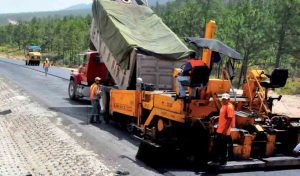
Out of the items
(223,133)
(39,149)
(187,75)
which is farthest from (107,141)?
(223,133)

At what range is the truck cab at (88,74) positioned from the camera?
62.0 feet

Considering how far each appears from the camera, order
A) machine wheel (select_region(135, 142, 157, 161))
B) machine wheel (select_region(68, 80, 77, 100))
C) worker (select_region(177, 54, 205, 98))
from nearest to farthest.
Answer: worker (select_region(177, 54, 205, 98)), machine wheel (select_region(135, 142, 157, 161)), machine wheel (select_region(68, 80, 77, 100))

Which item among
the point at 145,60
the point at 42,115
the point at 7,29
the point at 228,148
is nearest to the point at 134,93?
the point at 145,60

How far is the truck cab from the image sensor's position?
744 inches

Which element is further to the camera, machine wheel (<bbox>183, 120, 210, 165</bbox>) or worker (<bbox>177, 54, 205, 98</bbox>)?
worker (<bbox>177, 54, 205, 98</bbox>)

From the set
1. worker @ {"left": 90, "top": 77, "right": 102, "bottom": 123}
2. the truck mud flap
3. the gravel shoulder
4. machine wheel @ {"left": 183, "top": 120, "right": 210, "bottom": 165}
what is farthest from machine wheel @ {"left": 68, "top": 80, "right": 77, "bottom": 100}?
the truck mud flap

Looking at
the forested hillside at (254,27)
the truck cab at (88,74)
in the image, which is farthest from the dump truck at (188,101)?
the forested hillside at (254,27)

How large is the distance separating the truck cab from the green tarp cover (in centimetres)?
222

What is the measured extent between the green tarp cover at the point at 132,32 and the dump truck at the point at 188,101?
0.04 meters

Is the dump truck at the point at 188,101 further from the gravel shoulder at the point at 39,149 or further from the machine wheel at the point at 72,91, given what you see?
the machine wheel at the point at 72,91

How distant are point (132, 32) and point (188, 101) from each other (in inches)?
241

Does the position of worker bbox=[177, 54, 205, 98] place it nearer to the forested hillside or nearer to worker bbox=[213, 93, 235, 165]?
worker bbox=[213, 93, 235, 165]

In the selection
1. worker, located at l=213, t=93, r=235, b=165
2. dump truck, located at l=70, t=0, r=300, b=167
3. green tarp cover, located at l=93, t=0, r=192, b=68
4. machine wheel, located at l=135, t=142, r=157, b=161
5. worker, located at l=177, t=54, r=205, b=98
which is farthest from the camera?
green tarp cover, located at l=93, t=0, r=192, b=68

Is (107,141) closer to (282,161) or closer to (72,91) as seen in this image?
(282,161)
